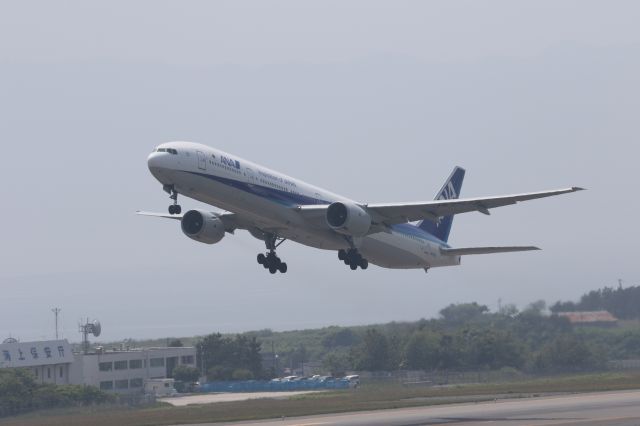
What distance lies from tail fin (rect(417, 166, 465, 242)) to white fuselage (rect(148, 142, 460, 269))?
4.79 meters

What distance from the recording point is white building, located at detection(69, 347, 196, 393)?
317 ft

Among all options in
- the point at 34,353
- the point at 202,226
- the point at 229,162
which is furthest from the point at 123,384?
the point at 229,162

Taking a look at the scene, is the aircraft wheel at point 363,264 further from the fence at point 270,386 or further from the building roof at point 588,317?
the building roof at point 588,317

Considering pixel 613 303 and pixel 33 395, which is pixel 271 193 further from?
pixel 613 303

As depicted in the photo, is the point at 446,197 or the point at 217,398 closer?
the point at 446,197

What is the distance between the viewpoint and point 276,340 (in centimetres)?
14950

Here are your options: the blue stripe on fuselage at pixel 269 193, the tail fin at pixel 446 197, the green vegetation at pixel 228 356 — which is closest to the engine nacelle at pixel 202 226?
the blue stripe on fuselage at pixel 269 193

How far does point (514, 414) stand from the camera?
52.0 meters

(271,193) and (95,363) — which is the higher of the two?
(271,193)

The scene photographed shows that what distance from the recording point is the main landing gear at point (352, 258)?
202 ft

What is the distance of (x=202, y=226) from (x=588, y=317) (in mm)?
60367

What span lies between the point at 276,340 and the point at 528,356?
61.8 m

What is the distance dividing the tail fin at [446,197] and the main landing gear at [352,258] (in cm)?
800

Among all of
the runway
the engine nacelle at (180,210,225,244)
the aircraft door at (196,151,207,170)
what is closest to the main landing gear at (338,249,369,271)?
the engine nacelle at (180,210,225,244)
